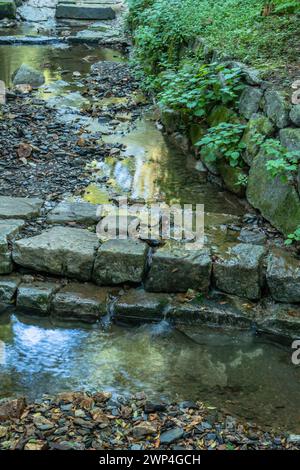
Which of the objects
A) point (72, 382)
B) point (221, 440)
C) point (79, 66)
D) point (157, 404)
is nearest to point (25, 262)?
point (72, 382)

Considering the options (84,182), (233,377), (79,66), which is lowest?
(233,377)

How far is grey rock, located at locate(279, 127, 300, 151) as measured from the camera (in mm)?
5036

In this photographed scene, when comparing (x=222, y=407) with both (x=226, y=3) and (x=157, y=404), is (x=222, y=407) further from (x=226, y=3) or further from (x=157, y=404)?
(x=226, y=3)

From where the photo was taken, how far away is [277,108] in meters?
5.43

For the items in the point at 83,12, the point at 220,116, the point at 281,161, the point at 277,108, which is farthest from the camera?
the point at 83,12

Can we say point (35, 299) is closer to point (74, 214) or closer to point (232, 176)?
point (74, 214)

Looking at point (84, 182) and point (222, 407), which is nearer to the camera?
point (222, 407)

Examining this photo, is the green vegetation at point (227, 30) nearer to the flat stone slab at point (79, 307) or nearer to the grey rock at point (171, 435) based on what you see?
the flat stone slab at point (79, 307)

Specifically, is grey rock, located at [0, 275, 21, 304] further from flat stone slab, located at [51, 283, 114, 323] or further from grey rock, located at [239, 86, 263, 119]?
grey rock, located at [239, 86, 263, 119]

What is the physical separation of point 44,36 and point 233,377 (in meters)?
11.6

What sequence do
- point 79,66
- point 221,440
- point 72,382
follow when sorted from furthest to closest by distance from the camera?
point 79,66 < point 72,382 < point 221,440

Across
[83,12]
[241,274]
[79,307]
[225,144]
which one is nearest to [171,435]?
[79,307]

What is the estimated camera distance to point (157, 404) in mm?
3570

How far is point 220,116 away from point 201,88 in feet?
1.39
